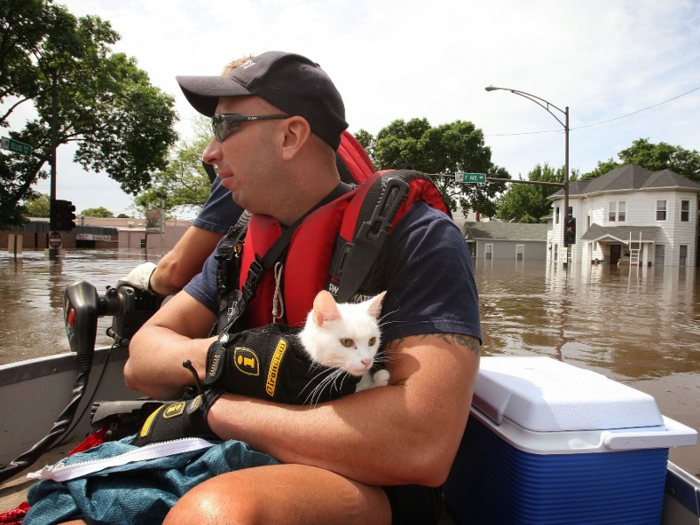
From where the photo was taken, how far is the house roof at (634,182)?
126 feet

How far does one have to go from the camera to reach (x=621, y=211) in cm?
4119

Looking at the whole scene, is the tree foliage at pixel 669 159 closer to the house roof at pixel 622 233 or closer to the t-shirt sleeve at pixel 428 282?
the house roof at pixel 622 233

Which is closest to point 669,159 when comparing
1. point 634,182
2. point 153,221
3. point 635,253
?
point 634,182

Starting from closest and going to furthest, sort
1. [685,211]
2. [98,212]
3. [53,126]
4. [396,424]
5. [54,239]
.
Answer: [396,424] < [53,126] < [54,239] < [685,211] < [98,212]

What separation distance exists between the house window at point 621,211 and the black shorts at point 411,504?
4677 centimetres

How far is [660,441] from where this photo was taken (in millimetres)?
1545

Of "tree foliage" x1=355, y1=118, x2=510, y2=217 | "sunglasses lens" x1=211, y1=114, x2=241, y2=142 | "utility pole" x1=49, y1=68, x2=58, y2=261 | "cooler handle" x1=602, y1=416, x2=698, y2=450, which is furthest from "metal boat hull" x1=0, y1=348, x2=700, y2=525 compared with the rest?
"tree foliage" x1=355, y1=118, x2=510, y2=217

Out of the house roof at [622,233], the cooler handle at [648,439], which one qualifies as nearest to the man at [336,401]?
the cooler handle at [648,439]

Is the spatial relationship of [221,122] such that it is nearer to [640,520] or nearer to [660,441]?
[660,441]

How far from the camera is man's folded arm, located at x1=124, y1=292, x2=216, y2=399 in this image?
1.79 meters

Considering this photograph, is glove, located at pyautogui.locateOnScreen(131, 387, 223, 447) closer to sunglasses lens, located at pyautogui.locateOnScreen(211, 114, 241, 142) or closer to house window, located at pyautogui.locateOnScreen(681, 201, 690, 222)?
sunglasses lens, located at pyautogui.locateOnScreen(211, 114, 241, 142)

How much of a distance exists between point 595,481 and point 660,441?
0.26m

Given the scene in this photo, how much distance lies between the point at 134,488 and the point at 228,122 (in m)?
1.37

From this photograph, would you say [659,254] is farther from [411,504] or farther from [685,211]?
[411,504]
